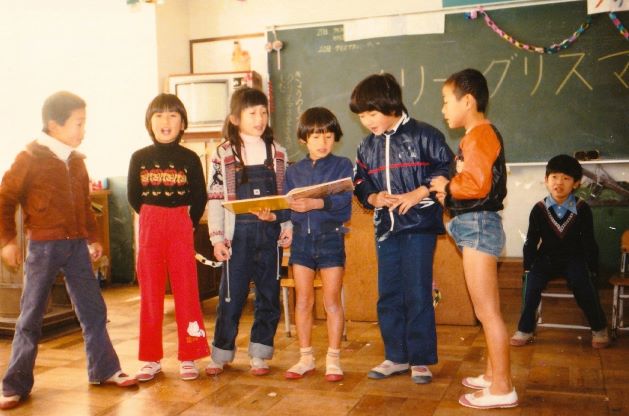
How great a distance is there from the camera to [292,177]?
2.57 meters

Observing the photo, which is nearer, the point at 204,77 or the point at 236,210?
the point at 236,210

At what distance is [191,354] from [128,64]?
3.45m

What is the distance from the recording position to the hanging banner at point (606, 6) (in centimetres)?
414

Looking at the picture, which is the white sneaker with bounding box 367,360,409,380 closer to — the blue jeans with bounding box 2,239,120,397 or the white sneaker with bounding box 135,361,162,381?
the white sneaker with bounding box 135,361,162,381

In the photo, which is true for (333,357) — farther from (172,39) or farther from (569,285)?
(172,39)

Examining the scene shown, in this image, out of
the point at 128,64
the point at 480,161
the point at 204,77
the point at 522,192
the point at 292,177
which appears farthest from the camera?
the point at 128,64

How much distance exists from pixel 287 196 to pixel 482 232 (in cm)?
70

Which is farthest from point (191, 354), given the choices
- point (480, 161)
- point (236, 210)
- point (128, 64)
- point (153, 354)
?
point (128, 64)

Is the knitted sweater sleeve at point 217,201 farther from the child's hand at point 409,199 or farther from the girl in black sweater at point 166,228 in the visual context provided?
the child's hand at point 409,199

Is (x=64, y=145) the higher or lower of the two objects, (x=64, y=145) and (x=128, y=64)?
the lower

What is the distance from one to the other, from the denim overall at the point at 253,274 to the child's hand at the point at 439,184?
0.71 meters

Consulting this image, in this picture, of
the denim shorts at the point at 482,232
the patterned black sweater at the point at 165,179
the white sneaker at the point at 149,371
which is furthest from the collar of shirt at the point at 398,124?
the white sneaker at the point at 149,371

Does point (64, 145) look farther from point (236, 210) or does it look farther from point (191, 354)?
point (191, 354)

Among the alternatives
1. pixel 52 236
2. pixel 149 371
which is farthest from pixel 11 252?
pixel 149 371
